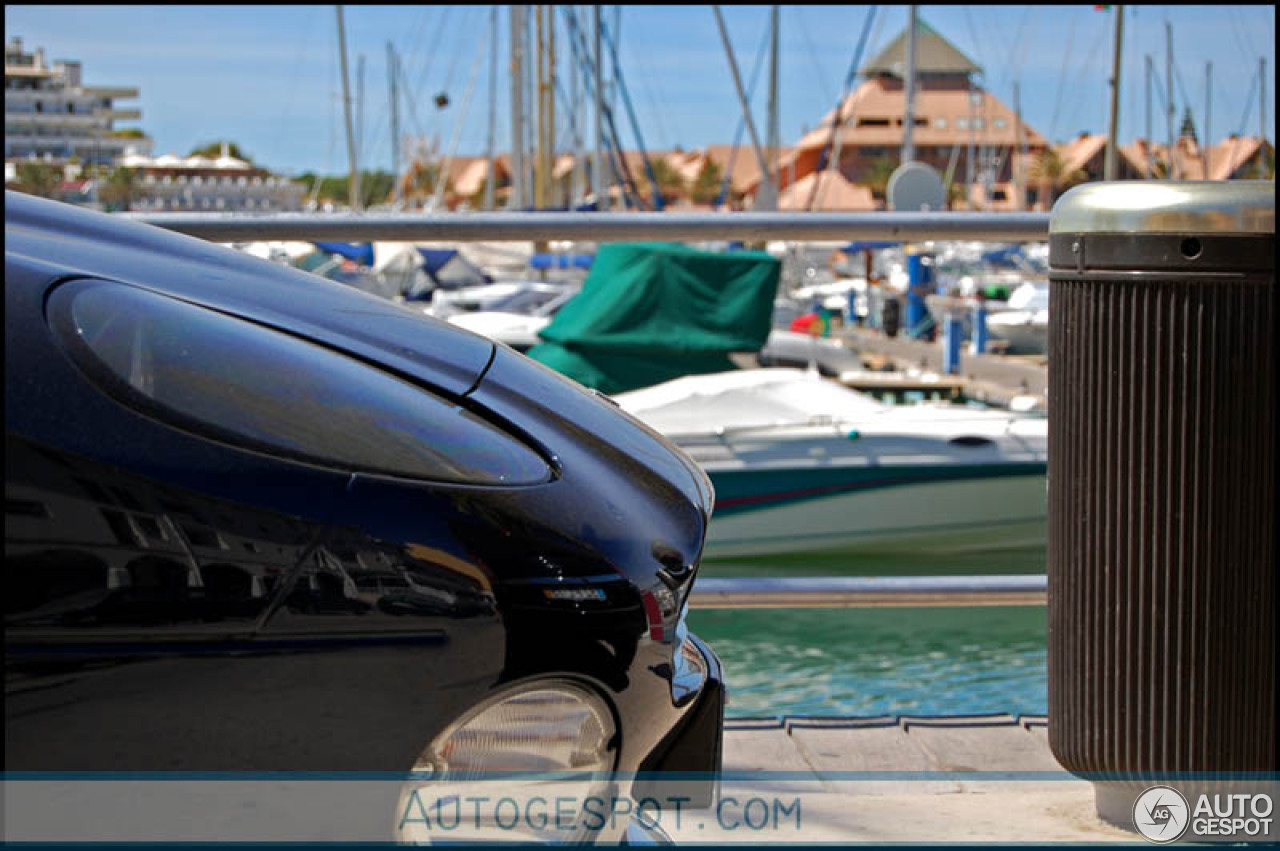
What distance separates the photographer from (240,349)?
1.68 m

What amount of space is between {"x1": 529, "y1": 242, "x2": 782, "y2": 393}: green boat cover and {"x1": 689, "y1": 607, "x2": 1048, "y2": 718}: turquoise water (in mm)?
4371

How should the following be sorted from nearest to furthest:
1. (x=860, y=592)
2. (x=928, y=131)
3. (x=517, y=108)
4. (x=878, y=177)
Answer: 1. (x=860, y=592)
2. (x=517, y=108)
3. (x=928, y=131)
4. (x=878, y=177)

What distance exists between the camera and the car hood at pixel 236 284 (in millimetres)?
1761

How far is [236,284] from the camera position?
6.23 feet

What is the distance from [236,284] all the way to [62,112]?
67487 mm

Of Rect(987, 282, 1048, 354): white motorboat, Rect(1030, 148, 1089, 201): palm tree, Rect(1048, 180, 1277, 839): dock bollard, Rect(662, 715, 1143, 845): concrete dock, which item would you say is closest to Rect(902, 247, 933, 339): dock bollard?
Rect(987, 282, 1048, 354): white motorboat

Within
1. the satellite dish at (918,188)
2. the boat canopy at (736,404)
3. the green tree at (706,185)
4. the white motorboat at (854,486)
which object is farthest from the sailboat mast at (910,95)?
the green tree at (706,185)

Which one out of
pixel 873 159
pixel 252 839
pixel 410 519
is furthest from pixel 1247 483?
pixel 873 159

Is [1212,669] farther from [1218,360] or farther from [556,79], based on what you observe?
[556,79]

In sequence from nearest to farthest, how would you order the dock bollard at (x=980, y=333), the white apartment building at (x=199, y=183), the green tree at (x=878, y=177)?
the dock bollard at (x=980, y=333)
the white apartment building at (x=199, y=183)
the green tree at (x=878, y=177)

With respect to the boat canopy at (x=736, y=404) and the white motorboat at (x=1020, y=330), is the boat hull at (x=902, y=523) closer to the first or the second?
the boat canopy at (x=736, y=404)


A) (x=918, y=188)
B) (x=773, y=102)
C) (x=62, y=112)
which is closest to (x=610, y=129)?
(x=773, y=102)

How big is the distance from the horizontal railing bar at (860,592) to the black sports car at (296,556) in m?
1.77

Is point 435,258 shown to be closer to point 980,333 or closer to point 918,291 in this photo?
point 918,291
